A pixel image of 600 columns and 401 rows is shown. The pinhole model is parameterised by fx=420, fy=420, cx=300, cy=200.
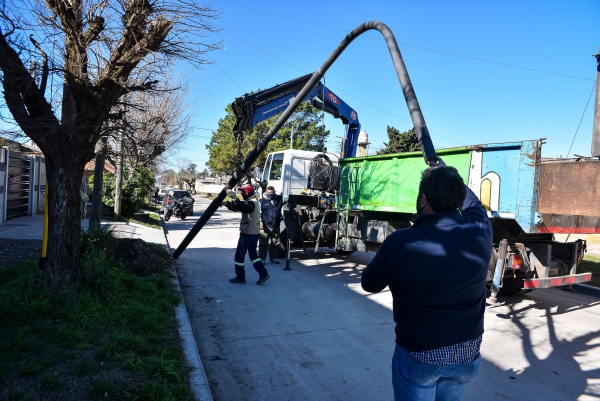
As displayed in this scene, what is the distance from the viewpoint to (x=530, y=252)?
640cm

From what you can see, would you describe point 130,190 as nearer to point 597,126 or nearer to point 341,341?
point 341,341

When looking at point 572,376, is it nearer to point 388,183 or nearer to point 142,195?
point 388,183

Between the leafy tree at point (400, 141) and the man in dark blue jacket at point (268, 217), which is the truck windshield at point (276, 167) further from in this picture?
the leafy tree at point (400, 141)

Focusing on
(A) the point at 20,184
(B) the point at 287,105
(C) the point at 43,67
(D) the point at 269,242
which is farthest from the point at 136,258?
(A) the point at 20,184

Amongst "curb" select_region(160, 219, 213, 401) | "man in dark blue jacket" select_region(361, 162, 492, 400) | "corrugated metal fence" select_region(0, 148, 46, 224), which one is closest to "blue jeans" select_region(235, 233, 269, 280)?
"curb" select_region(160, 219, 213, 401)

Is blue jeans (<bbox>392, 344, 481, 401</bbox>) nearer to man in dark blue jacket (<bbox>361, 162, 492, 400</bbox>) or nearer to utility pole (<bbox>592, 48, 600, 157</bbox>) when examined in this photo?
man in dark blue jacket (<bbox>361, 162, 492, 400</bbox>)

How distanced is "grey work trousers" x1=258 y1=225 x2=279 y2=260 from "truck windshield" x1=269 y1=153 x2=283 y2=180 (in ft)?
7.94

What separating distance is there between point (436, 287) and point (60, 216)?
4.52 meters

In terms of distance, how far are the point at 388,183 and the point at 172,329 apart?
4.83 m

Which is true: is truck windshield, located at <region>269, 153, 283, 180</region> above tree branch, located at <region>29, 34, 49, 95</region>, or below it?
below

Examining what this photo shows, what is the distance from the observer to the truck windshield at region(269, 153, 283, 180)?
1196 centimetres

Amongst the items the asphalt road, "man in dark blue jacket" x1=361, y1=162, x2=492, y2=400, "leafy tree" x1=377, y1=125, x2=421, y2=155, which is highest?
"leafy tree" x1=377, y1=125, x2=421, y2=155

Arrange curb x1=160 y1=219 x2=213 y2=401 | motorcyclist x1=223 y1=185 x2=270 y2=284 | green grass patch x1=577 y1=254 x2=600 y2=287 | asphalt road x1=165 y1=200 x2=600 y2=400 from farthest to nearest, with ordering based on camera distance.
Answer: green grass patch x1=577 y1=254 x2=600 y2=287
motorcyclist x1=223 y1=185 x2=270 y2=284
asphalt road x1=165 y1=200 x2=600 y2=400
curb x1=160 y1=219 x2=213 y2=401

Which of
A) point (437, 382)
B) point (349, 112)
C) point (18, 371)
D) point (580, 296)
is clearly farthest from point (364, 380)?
point (349, 112)
